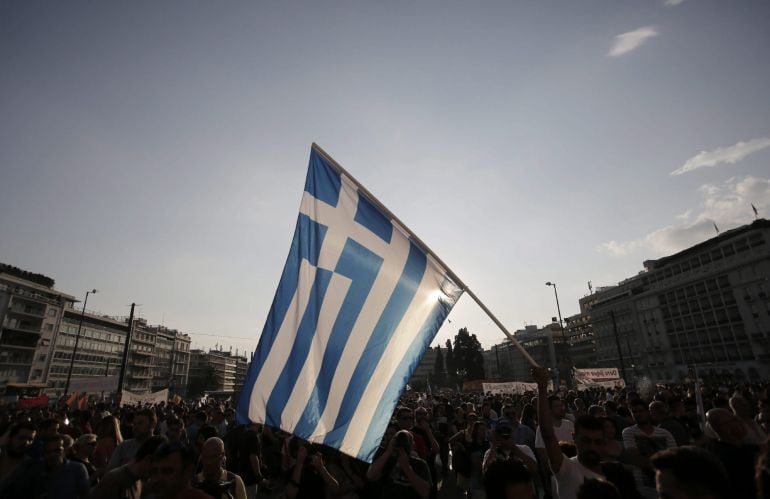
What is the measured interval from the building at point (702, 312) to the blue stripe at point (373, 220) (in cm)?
5982

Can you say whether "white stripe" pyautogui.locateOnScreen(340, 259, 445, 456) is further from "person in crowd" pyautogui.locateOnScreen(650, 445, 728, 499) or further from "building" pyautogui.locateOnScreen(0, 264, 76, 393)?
"building" pyautogui.locateOnScreen(0, 264, 76, 393)

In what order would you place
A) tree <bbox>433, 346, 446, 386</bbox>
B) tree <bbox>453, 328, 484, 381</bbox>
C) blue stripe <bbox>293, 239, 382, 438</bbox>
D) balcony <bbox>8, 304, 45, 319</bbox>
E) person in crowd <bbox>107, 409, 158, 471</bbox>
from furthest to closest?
tree <bbox>433, 346, 446, 386</bbox> < tree <bbox>453, 328, 484, 381</bbox> < balcony <bbox>8, 304, 45, 319</bbox> < person in crowd <bbox>107, 409, 158, 471</bbox> < blue stripe <bbox>293, 239, 382, 438</bbox>

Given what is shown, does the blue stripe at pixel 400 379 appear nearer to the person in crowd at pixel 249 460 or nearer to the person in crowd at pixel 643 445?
the person in crowd at pixel 643 445

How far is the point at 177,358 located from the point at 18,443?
424 feet

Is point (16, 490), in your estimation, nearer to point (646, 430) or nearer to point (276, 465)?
point (276, 465)

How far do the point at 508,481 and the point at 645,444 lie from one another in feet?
11.5

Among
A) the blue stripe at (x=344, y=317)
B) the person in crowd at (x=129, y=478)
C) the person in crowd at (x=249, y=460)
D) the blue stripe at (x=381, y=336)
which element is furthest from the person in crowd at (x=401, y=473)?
the person in crowd at (x=249, y=460)

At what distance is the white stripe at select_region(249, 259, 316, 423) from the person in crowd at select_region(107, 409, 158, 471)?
249cm

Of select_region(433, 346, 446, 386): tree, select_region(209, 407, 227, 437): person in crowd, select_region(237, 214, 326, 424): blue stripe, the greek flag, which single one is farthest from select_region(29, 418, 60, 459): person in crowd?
select_region(433, 346, 446, 386): tree

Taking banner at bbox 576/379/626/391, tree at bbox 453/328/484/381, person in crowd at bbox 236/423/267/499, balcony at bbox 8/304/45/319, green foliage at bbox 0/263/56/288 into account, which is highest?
green foliage at bbox 0/263/56/288

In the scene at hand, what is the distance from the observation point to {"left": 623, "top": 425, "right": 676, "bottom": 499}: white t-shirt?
4449 mm

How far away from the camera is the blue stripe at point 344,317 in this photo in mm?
4039

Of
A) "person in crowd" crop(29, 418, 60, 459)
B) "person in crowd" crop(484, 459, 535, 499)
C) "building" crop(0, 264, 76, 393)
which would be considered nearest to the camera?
"person in crowd" crop(484, 459, 535, 499)

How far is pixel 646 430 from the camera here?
5.05 meters
